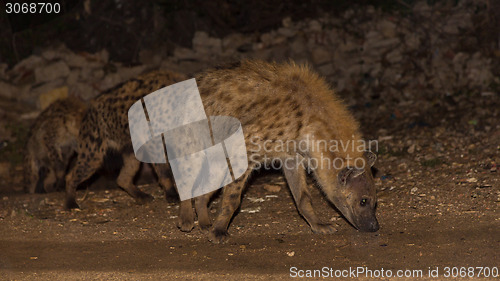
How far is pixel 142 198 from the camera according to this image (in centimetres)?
429

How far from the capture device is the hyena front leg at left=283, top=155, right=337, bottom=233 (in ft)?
11.1

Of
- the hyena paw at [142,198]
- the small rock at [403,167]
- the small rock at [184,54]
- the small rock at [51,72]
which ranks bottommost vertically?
the hyena paw at [142,198]

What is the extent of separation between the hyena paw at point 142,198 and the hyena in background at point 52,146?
0.90 metres

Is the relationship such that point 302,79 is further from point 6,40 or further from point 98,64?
point 6,40

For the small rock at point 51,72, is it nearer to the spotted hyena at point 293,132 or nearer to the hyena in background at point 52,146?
the hyena in background at point 52,146

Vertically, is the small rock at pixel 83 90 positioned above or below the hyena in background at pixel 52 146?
above

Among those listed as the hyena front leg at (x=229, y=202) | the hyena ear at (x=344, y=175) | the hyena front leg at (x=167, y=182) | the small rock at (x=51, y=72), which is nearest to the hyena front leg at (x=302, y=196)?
the hyena ear at (x=344, y=175)

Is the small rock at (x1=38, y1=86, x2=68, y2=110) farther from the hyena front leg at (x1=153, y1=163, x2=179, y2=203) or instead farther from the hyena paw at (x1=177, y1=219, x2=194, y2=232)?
the hyena paw at (x1=177, y1=219, x2=194, y2=232)

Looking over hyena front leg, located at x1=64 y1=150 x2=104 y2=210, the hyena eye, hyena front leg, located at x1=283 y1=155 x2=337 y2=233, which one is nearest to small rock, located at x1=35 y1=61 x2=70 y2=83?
hyena front leg, located at x1=64 y1=150 x2=104 y2=210

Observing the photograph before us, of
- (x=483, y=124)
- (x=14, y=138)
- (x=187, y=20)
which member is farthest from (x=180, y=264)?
(x=187, y=20)

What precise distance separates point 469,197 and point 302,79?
4.18 ft

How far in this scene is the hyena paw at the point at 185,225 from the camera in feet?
11.7

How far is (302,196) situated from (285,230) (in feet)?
0.89

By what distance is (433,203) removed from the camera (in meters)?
3.56
